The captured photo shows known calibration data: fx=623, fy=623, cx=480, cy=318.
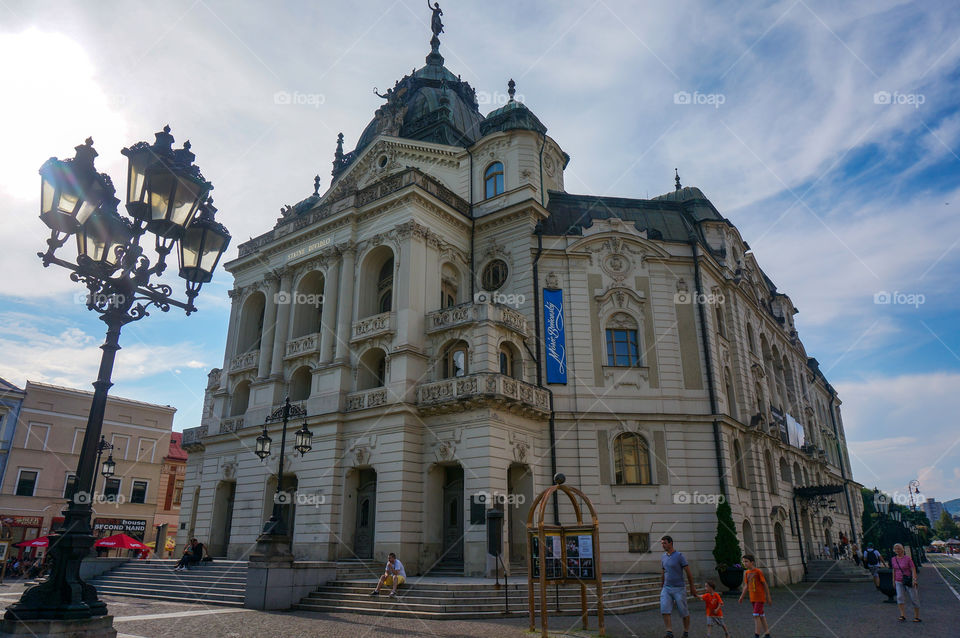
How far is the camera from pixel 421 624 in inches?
609

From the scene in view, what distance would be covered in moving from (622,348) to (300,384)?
16.1 meters

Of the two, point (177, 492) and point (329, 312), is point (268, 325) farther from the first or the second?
point (177, 492)

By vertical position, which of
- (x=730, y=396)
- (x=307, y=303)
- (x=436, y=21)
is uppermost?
(x=436, y=21)

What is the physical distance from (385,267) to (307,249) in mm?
4315

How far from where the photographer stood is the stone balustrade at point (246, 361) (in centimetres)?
3366

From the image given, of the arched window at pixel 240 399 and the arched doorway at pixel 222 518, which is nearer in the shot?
the arched doorway at pixel 222 518

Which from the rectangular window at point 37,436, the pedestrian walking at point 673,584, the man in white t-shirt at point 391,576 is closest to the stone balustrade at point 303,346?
the man in white t-shirt at point 391,576

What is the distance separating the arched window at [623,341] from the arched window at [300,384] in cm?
1507

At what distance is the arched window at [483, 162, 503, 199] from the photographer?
33.0 meters

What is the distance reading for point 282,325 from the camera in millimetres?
33125

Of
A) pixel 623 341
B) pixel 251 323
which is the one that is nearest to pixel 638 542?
pixel 623 341

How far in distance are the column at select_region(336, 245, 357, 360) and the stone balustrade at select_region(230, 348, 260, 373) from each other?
662 cm

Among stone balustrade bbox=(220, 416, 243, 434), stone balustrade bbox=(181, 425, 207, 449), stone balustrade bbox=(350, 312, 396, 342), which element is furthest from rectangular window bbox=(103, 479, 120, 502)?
stone balustrade bbox=(350, 312, 396, 342)

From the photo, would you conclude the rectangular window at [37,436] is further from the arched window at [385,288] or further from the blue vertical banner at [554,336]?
the blue vertical banner at [554,336]
